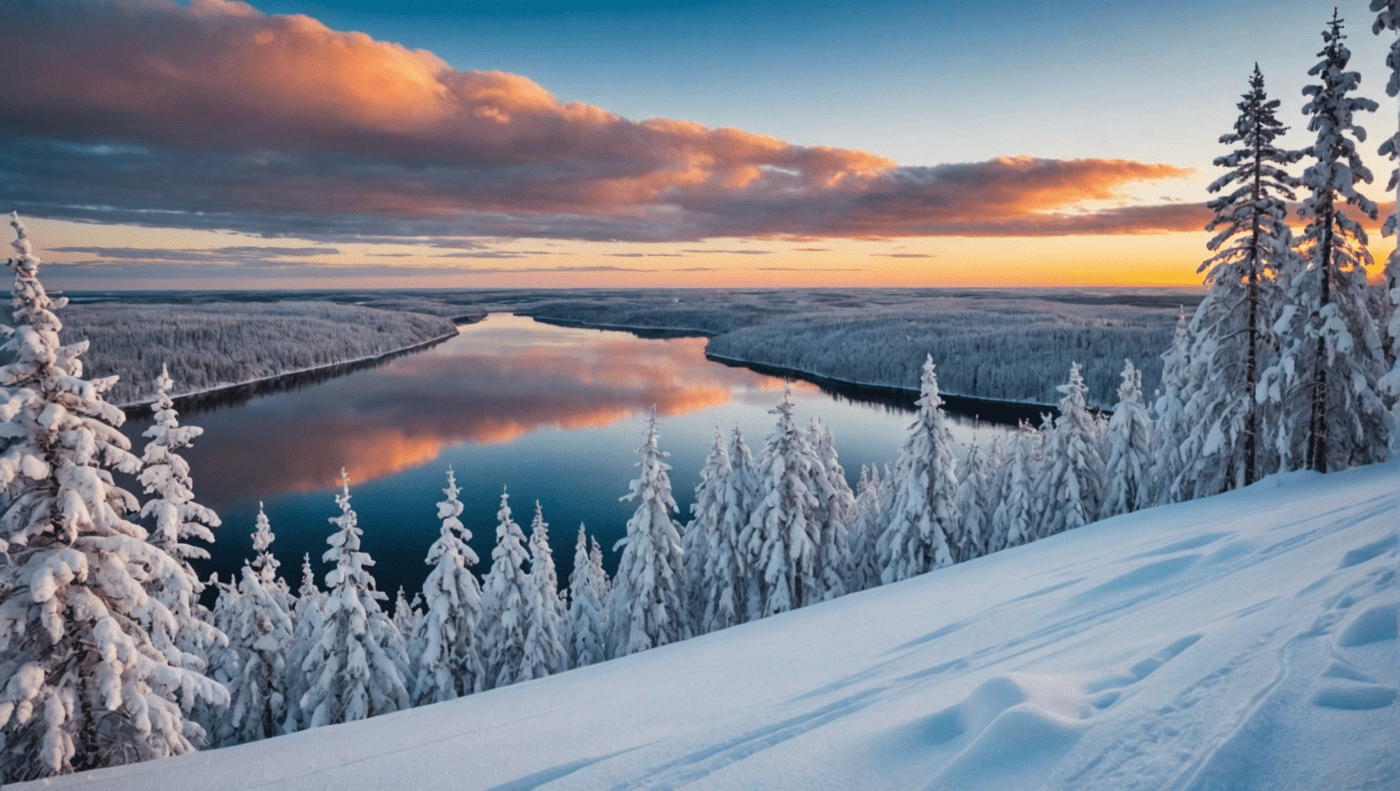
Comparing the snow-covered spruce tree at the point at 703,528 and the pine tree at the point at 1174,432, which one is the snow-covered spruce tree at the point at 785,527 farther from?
the pine tree at the point at 1174,432

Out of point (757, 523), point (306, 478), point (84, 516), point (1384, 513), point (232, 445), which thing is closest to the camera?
point (1384, 513)

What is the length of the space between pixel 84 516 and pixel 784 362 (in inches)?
5679

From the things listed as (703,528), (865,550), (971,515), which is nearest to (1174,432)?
(971,515)

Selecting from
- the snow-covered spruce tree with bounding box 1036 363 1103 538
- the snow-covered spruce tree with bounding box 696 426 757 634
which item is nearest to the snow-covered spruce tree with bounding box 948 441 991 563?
the snow-covered spruce tree with bounding box 1036 363 1103 538

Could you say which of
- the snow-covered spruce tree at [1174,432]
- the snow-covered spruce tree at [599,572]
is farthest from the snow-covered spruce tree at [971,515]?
the snow-covered spruce tree at [599,572]

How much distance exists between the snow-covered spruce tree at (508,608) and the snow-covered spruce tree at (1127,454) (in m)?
23.8

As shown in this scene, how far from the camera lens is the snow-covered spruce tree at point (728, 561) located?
26.6m

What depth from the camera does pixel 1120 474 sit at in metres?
27.2

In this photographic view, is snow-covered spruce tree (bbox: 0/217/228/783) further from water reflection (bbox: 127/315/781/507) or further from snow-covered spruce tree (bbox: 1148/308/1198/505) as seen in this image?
water reflection (bbox: 127/315/781/507)

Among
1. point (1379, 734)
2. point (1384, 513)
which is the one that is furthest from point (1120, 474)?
point (1379, 734)

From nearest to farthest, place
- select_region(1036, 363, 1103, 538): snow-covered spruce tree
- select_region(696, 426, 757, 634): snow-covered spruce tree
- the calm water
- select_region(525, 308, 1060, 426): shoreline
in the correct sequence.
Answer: select_region(696, 426, 757, 634): snow-covered spruce tree < select_region(1036, 363, 1103, 538): snow-covered spruce tree < the calm water < select_region(525, 308, 1060, 426): shoreline

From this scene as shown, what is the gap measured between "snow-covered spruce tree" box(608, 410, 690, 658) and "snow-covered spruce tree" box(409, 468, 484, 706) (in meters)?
5.51

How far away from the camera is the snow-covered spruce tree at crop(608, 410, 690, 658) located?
2400 cm

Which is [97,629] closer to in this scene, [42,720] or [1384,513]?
[42,720]
